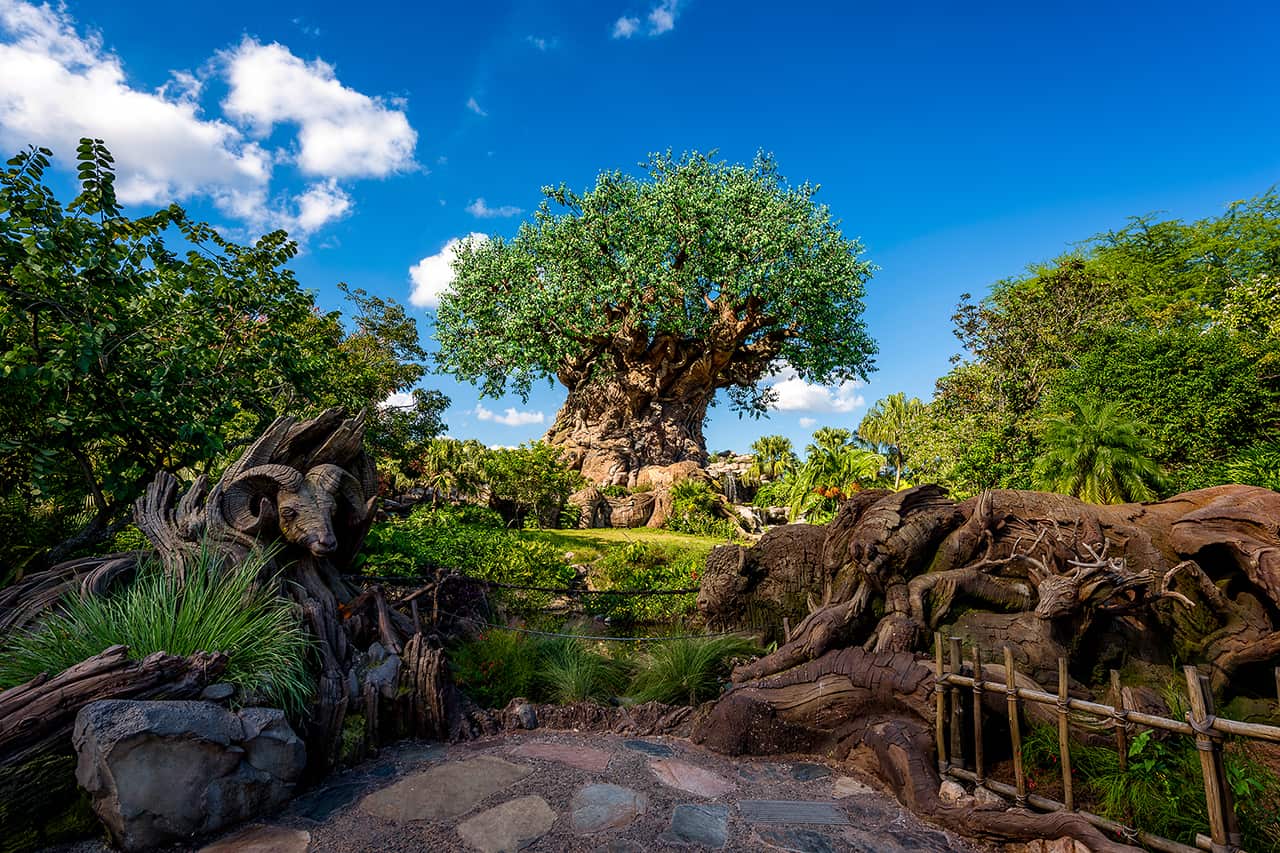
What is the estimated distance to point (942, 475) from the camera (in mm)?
16609

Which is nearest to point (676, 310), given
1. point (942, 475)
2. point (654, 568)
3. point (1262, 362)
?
point (942, 475)

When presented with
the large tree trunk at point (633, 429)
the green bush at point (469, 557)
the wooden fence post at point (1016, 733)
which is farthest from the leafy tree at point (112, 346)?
the large tree trunk at point (633, 429)

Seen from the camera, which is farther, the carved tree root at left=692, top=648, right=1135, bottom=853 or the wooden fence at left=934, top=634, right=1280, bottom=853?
the carved tree root at left=692, top=648, right=1135, bottom=853

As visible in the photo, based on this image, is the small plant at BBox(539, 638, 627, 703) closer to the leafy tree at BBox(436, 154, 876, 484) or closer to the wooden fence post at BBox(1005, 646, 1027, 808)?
the wooden fence post at BBox(1005, 646, 1027, 808)

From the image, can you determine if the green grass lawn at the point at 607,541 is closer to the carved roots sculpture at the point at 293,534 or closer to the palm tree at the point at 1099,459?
the carved roots sculpture at the point at 293,534

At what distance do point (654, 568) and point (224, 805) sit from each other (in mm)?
7596

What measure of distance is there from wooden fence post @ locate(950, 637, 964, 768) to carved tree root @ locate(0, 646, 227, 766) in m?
4.49

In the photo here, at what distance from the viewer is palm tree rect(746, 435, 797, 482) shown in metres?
24.0

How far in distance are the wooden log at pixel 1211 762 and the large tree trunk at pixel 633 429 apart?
65.5ft

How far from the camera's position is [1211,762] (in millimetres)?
2922

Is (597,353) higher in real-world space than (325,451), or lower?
higher

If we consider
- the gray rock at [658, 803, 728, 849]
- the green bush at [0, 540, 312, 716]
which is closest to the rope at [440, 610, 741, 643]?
the green bush at [0, 540, 312, 716]

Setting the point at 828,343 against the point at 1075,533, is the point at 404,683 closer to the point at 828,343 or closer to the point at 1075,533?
the point at 1075,533

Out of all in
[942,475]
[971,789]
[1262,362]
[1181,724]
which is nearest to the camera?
[1181,724]
